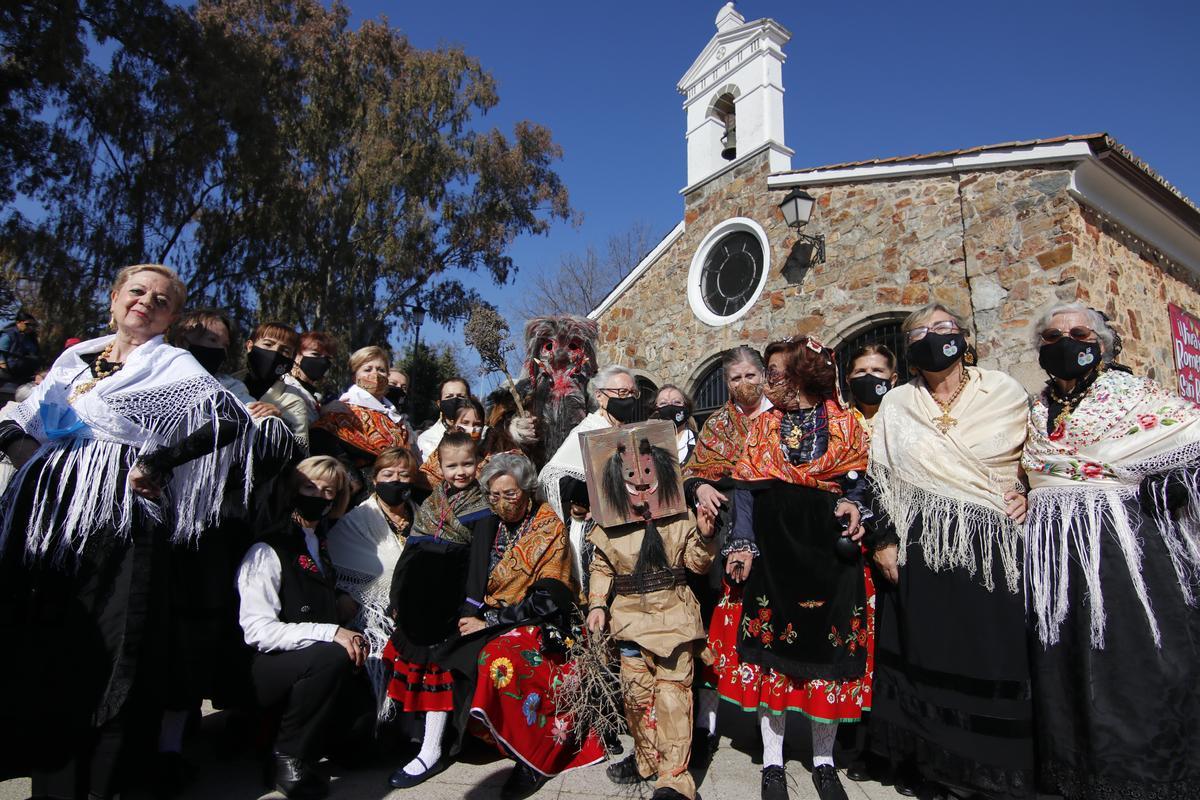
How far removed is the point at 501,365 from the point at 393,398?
0.80 m

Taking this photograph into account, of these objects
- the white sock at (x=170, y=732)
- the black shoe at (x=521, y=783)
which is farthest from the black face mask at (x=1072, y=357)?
the white sock at (x=170, y=732)

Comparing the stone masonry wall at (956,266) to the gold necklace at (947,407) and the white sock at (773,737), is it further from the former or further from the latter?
the white sock at (773,737)

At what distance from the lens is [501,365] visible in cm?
528

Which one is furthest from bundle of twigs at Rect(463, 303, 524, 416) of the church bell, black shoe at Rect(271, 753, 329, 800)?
the church bell

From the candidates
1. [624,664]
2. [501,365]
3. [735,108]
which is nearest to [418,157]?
[735,108]

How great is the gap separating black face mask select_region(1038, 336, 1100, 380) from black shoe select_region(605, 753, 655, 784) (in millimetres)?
2397

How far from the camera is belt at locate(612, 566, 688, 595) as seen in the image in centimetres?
303

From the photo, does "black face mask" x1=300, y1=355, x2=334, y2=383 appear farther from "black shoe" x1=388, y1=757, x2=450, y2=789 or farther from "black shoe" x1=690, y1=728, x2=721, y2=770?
"black shoe" x1=690, y1=728, x2=721, y2=770

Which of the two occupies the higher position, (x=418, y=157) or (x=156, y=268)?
(x=418, y=157)

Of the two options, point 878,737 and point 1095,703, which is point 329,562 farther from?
point 1095,703

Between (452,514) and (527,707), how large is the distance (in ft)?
3.27

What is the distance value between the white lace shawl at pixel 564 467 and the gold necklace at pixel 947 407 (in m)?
1.71

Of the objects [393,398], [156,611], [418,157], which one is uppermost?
[418,157]

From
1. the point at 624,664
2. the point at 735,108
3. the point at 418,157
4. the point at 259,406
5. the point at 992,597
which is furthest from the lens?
the point at 418,157
